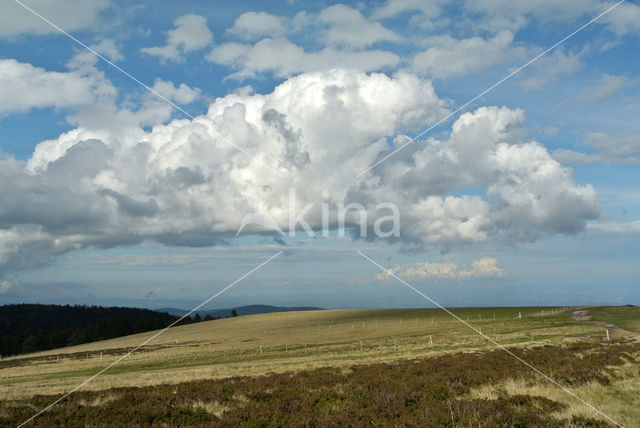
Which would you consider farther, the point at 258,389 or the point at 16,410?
the point at 258,389

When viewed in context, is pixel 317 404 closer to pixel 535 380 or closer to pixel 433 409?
pixel 433 409

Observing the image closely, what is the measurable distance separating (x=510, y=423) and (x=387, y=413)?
340cm

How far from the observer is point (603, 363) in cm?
2188

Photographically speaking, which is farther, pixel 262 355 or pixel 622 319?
pixel 622 319

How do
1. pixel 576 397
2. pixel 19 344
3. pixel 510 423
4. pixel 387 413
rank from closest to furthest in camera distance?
pixel 510 423
pixel 387 413
pixel 576 397
pixel 19 344

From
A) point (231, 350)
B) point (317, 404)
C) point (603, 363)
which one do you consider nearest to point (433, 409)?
point (317, 404)

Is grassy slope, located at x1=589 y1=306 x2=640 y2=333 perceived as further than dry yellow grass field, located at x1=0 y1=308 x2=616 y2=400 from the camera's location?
Yes

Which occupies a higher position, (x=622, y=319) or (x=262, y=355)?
(x=622, y=319)

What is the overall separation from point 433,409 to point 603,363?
45.0ft

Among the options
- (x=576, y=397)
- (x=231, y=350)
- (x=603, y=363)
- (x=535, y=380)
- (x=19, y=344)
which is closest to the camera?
(x=576, y=397)

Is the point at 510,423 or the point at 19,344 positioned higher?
the point at 510,423

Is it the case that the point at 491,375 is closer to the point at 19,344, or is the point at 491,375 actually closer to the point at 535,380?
the point at 535,380

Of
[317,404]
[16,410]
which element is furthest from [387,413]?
[16,410]

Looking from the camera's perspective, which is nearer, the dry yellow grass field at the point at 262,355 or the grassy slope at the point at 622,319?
the dry yellow grass field at the point at 262,355
